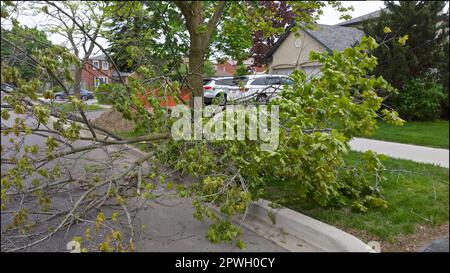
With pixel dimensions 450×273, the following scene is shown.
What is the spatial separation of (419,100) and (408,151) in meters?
3.30

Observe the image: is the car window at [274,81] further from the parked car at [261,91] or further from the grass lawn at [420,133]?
the grass lawn at [420,133]

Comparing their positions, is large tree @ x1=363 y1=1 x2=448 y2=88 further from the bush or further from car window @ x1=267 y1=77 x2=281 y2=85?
car window @ x1=267 y1=77 x2=281 y2=85

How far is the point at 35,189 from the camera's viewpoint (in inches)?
130

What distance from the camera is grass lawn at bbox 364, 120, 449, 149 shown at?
688cm

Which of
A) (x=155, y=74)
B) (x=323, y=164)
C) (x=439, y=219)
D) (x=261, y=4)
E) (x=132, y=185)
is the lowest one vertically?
(x=439, y=219)

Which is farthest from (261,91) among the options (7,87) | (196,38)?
(7,87)

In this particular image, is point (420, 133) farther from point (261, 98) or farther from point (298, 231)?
point (298, 231)

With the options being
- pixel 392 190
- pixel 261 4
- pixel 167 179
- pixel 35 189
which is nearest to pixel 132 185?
pixel 167 179

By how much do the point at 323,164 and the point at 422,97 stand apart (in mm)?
7574

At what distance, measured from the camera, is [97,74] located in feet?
12.9

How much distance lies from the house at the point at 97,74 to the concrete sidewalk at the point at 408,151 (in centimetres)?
416
